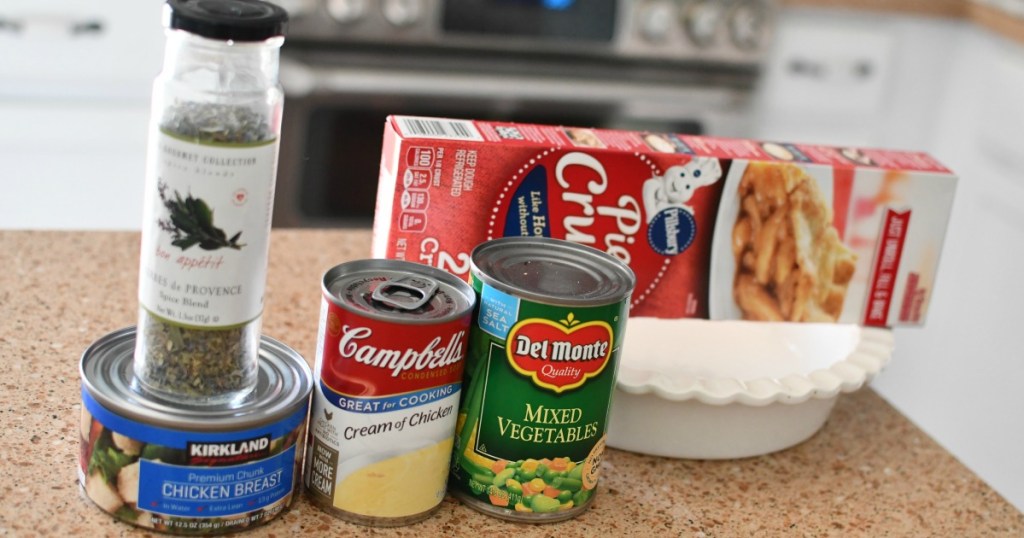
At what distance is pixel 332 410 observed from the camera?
725 mm

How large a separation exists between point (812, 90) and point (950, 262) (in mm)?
468

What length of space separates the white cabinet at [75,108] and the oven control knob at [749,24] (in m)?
1.17

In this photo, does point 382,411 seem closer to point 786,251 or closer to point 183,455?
point 183,455

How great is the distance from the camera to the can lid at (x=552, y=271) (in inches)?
28.9

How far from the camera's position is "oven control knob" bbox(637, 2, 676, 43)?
2279mm

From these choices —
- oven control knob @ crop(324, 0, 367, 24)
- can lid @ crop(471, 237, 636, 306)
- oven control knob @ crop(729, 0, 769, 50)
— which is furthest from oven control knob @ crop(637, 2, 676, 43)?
can lid @ crop(471, 237, 636, 306)

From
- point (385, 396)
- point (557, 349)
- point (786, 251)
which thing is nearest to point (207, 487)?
point (385, 396)

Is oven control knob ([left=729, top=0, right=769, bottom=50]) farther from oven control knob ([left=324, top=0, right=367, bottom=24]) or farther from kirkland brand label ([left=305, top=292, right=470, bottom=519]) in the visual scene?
kirkland brand label ([left=305, top=292, right=470, bottom=519])

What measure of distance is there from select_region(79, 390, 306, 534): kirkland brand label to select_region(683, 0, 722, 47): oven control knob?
180 centimetres

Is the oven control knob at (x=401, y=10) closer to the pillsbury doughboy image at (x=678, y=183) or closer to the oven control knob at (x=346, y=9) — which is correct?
the oven control knob at (x=346, y=9)

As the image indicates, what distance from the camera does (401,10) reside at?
7.08ft

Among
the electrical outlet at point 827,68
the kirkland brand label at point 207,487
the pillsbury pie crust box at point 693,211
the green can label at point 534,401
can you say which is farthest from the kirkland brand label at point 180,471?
the electrical outlet at point 827,68

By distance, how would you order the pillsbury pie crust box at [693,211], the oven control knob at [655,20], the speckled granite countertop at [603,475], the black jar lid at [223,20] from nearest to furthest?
1. the black jar lid at [223,20]
2. the speckled granite countertop at [603,475]
3. the pillsbury pie crust box at [693,211]
4. the oven control knob at [655,20]

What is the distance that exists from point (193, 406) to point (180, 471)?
0.14 feet
